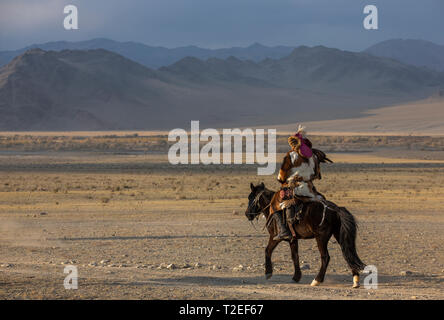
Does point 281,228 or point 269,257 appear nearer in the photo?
point 281,228

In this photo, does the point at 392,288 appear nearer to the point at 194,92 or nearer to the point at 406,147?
the point at 406,147

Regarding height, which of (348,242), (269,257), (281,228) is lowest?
Answer: (269,257)

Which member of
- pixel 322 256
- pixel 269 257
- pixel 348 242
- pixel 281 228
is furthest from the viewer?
pixel 269 257

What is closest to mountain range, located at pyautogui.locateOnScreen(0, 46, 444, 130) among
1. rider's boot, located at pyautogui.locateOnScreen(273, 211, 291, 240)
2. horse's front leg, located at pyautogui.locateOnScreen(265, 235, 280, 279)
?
horse's front leg, located at pyautogui.locateOnScreen(265, 235, 280, 279)

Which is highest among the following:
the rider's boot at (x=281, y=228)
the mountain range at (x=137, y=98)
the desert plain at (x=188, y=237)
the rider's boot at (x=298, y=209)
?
the mountain range at (x=137, y=98)

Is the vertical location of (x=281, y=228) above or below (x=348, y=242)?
above

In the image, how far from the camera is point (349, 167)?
45594mm

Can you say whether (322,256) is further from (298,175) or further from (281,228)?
(298,175)

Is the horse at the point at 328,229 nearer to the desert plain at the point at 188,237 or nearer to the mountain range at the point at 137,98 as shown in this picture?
the desert plain at the point at 188,237

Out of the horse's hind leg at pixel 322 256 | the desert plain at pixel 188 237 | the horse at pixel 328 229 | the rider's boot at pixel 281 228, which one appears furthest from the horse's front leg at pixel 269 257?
the horse's hind leg at pixel 322 256

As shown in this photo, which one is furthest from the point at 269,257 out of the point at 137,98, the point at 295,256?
the point at 137,98

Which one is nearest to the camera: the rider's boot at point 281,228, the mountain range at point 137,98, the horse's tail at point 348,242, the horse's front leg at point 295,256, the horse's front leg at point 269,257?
the horse's tail at point 348,242

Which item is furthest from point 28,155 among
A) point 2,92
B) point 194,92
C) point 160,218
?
point 194,92

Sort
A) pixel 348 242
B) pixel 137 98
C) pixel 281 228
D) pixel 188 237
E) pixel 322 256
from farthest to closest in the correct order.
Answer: pixel 137 98 → pixel 188 237 → pixel 281 228 → pixel 322 256 → pixel 348 242
